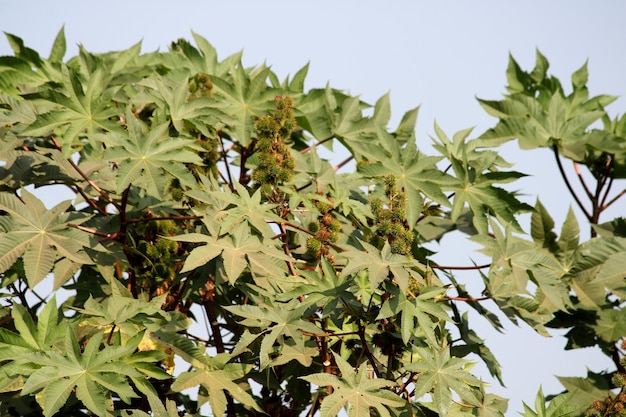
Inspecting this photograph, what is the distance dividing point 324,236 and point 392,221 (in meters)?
0.29

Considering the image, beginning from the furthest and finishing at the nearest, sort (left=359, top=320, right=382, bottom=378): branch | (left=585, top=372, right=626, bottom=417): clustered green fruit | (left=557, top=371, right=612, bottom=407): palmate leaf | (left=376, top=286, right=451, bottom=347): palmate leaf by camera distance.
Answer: (left=557, top=371, right=612, bottom=407): palmate leaf
(left=585, top=372, right=626, bottom=417): clustered green fruit
(left=359, top=320, right=382, bottom=378): branch
(left=376, top=286, right=451, bottom=347): palmate leaf

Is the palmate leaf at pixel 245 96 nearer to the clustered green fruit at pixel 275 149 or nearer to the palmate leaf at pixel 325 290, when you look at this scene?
the clustered green fruit at pixel 275 149

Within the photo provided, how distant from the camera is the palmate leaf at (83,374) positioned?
104 inches

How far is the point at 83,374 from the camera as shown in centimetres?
271

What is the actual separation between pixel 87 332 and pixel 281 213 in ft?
2.77

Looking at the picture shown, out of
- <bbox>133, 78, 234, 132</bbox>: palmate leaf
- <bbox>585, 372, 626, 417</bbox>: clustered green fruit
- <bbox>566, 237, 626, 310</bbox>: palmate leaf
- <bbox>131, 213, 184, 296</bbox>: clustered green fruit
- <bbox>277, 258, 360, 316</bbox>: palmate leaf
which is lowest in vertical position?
<bbox>585, 372, 626, 417</bbox>: clustered green fruit

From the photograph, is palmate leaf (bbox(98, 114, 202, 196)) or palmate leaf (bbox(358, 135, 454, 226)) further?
palmate leaf (bbox(358, 135, 454, 226))

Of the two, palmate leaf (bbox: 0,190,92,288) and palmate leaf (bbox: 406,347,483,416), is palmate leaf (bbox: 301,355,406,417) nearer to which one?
palmate leaf (bbox: 406,347,483,416)

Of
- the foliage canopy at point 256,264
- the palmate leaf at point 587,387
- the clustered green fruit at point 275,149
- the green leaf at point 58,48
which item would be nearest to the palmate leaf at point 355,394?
the foliage canopy at point 256,264

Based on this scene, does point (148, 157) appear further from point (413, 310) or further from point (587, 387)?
point (587, 387)

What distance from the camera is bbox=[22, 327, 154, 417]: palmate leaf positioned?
2.63m

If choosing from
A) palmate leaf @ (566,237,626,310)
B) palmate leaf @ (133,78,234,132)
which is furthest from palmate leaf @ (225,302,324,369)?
palmate leaf @ (566,237,626,310)

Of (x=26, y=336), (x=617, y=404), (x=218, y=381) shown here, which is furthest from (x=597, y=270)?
(x=26, y=336)

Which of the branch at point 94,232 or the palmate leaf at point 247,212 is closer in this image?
the palmate leaf at point 247,212
